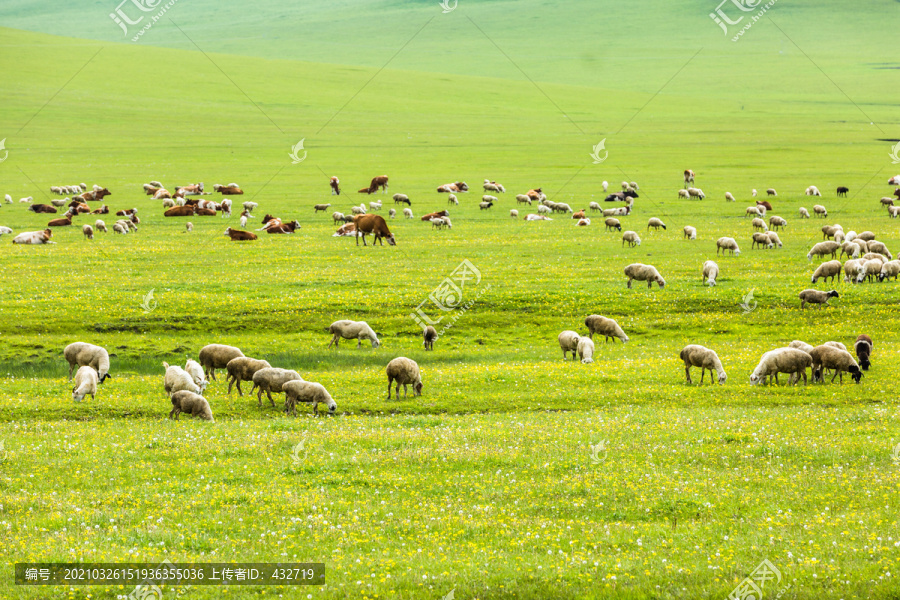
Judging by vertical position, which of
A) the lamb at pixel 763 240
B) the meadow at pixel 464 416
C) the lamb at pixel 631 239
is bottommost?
the meadow at pixel 464 416

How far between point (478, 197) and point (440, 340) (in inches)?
1627

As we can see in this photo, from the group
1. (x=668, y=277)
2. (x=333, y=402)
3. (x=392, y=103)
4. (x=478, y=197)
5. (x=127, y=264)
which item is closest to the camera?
(x=333, y=402)

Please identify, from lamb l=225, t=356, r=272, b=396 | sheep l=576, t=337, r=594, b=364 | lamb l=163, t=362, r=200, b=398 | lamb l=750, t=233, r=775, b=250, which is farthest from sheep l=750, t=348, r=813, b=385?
lamb l=750, t=233, r=775, b=250

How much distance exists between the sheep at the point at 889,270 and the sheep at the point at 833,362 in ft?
44.9

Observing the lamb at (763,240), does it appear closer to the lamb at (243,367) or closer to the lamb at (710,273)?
the lamb at (710,273)

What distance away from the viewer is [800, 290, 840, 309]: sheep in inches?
1180

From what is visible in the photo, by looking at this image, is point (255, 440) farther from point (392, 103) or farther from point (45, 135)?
point (392, 103)

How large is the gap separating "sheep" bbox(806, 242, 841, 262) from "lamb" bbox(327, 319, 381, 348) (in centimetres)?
2426

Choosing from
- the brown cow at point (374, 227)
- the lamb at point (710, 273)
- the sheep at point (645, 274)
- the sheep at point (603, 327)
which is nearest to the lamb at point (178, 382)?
the sheep at point (603, 327)

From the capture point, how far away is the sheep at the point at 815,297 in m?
30.0

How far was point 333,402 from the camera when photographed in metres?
19.8

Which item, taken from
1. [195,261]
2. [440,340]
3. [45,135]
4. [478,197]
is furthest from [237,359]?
[45,135]

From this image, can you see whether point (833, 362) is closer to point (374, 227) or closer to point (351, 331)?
point (351, 331)

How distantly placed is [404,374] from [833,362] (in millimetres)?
11870
